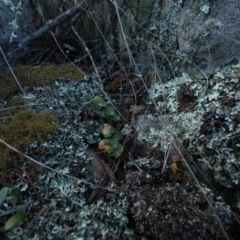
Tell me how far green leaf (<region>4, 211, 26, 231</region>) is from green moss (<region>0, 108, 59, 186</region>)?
0.49ft

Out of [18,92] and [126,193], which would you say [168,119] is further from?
[18,92]

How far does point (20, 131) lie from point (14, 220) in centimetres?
31

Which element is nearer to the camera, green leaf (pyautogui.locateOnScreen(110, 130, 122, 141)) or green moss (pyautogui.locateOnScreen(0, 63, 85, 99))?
green leaf (pyautogui.locateOnScreen(110, 130, 122, 141))

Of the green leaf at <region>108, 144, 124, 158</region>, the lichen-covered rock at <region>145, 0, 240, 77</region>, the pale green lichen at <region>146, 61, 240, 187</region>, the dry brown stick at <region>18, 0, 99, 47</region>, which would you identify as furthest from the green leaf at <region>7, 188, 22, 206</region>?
the dry brown stick at <region>18, 0, 99, 47</region>

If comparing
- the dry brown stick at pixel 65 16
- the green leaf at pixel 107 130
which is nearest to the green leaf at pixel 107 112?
the green leaf at pixel 107 130

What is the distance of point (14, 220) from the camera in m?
0.67

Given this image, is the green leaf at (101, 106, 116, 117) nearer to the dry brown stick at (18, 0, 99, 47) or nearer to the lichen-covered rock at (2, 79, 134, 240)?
the lichen-covered rock at (2, 79, 134, 240)

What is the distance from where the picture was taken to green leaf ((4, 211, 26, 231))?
659 millimetres

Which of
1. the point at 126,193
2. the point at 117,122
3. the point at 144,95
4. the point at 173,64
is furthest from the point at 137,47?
the point at 126,193

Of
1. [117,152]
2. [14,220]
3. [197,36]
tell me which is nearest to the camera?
[14,220]

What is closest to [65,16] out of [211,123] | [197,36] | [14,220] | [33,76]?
[33,76]

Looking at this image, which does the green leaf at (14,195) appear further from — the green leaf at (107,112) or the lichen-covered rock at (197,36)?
the lichen-covered rock at (197,36)

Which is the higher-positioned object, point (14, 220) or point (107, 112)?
point (107, 112)

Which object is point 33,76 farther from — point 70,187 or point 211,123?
point 211,123
